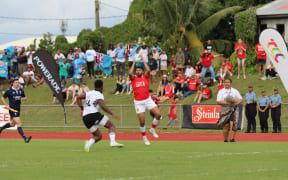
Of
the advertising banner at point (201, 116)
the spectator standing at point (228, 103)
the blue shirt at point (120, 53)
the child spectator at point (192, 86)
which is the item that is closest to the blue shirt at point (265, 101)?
the advertising banner at point (201, 116)

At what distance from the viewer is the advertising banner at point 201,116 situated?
2241cm

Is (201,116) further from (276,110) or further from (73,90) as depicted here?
(73,90)

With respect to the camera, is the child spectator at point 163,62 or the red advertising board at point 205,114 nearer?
the red advertising board at point 205,114

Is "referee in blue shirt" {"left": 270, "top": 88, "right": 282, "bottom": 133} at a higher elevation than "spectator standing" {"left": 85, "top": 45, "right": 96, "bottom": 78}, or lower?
lower

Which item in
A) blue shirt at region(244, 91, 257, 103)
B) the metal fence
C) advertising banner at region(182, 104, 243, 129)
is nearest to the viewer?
blue shirt at region(244, 91, 257, 103)

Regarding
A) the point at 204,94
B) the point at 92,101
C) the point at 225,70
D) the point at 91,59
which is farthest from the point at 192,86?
the point at 92,101

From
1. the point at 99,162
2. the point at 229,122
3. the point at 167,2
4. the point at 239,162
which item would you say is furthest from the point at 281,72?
the point at 167,2

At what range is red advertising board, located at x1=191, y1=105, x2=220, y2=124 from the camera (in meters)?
22.4

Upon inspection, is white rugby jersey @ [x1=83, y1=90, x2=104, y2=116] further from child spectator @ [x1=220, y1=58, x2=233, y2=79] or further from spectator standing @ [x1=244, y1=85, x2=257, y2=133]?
child spectator @ [x1=220, y1=58, x2=233, y2=79]

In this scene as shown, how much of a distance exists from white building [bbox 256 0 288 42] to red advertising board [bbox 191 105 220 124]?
1162 centimetres

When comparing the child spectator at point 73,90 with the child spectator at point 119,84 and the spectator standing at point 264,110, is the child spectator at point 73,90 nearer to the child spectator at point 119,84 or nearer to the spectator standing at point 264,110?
the child spectator at point 119,84

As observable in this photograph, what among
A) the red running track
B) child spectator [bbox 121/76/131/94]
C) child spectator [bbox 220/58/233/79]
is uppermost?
child spectator [bbox 220/58/233/79]

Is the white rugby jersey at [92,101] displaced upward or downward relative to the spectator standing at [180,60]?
downward

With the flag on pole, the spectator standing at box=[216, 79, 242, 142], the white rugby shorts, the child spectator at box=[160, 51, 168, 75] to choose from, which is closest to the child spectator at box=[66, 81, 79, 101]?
the child spectator at box=[160, 51, 168, 75]
